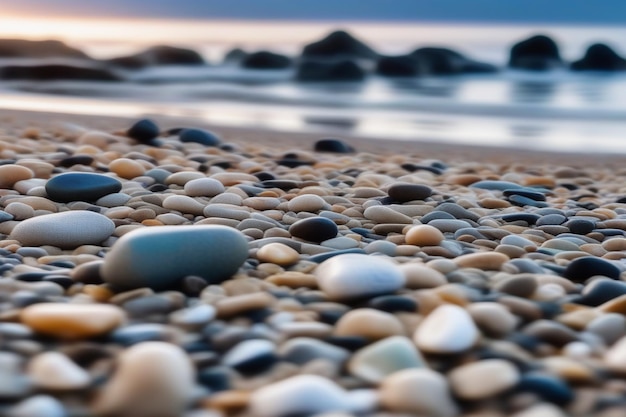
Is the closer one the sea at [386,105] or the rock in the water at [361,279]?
the rock in the water at [361,279]

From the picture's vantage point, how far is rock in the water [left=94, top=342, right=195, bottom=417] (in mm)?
927

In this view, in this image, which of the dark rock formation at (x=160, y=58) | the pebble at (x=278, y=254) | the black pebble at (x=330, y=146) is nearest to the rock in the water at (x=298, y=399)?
the pebble at (x=278, y=254)

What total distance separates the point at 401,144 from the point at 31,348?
3933mm

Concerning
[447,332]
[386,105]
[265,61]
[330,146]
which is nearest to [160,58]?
[265,61]

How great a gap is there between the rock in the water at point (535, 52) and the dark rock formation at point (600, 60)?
77 centimetres

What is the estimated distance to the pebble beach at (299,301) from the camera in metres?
0.97

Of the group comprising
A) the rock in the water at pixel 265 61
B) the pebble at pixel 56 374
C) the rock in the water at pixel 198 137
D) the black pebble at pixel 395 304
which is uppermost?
the rock in the water at pixel 265 61

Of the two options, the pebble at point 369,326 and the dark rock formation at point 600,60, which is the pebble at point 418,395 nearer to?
the pebble at point 369,326

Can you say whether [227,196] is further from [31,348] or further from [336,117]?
[336,117]

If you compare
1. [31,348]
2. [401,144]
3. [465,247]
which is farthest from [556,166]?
[31,348]

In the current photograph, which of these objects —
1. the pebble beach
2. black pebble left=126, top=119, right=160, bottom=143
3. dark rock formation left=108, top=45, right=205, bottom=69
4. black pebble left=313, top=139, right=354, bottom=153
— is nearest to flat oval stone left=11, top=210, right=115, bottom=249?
the pebble beach

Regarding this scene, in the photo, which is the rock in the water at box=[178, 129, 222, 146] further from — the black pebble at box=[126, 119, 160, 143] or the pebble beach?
the pebble beach

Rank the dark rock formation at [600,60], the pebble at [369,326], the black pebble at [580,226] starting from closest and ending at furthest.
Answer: the pebble at [369,326]
the black pebble at [580,226]
the dark rock formation at [600,60]

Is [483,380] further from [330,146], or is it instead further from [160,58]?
[160,58]
